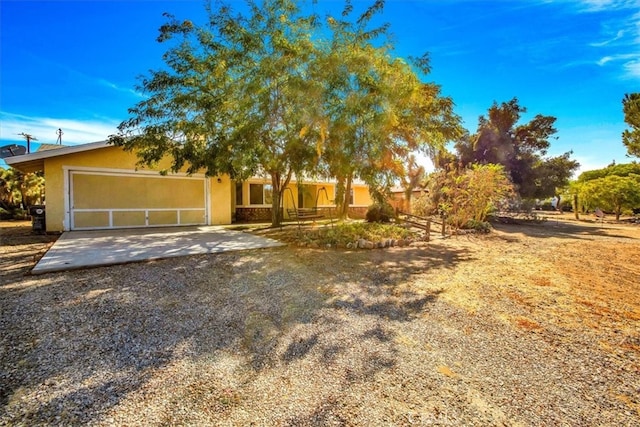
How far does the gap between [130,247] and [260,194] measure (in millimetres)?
9790

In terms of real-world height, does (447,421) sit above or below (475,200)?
below

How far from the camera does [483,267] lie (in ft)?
22.5

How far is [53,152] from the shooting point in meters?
10.3

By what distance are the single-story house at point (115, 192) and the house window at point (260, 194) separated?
2.77m

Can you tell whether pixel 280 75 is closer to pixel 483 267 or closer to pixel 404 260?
pixel 404 260

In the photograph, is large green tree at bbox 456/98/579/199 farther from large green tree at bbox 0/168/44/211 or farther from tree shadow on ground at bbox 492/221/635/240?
large green tree at bbox 0/168/44/211

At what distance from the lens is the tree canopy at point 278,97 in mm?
8766

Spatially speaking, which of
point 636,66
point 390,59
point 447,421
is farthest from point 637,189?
point 447,421

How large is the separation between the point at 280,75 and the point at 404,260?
6.58 m

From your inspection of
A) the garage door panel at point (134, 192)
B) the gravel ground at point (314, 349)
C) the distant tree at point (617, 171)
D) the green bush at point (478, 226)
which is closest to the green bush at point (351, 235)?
the gravel ground at point (314, 349)

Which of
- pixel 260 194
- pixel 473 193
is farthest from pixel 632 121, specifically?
pixel 260 194

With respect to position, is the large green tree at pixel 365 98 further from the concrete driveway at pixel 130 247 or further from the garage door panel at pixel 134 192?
the garage door panel at pixel 134 192

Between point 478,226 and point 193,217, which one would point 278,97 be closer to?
point 193,217

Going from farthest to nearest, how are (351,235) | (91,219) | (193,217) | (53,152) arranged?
1. (193,217)
2. (91,219)
3. (53,152)
4. (351,235)
